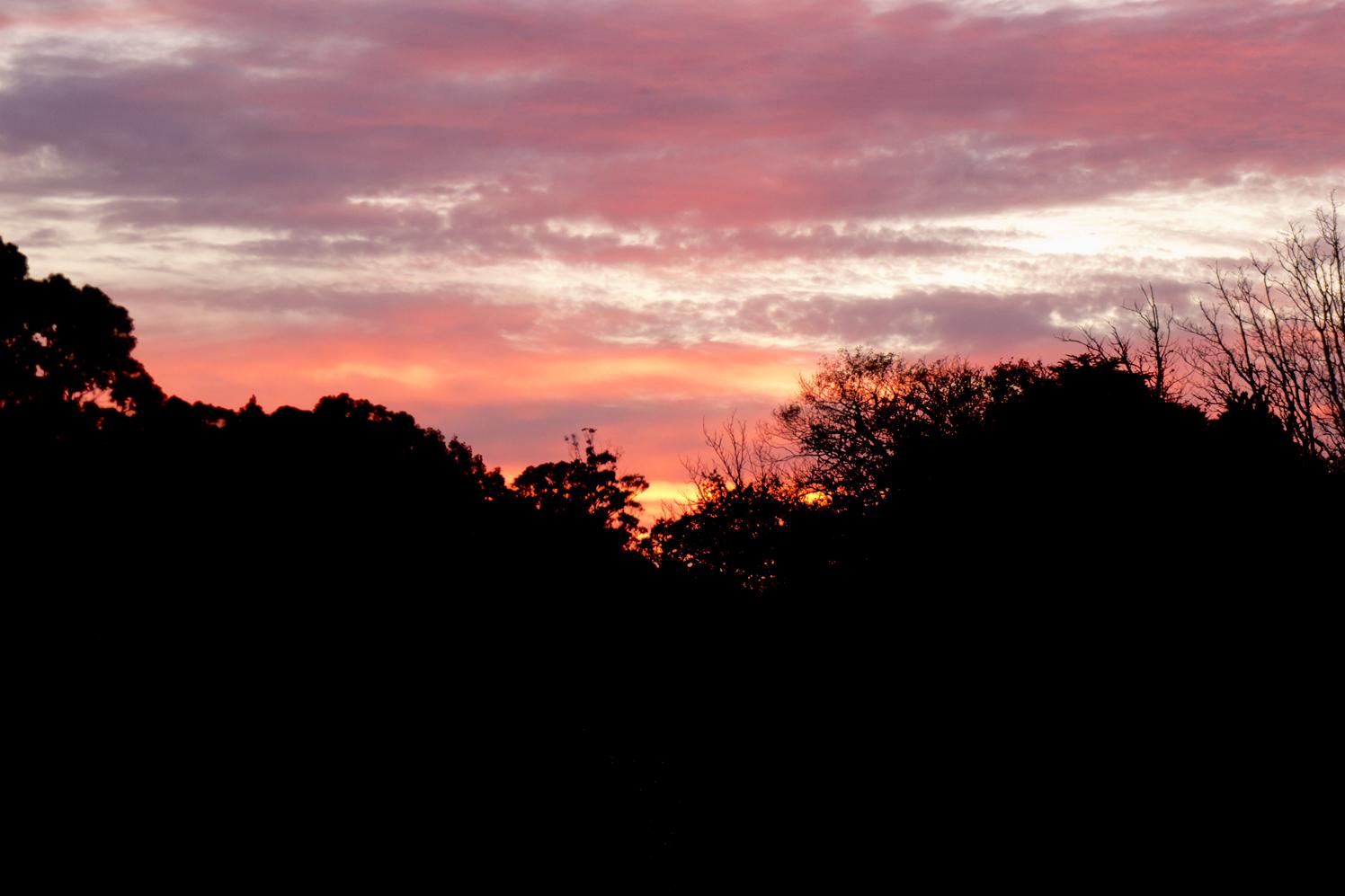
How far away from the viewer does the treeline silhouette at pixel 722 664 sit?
13.4 metres

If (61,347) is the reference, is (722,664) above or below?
below

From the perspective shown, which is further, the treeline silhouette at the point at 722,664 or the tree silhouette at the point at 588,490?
the tree silhouette at the point at 588,490

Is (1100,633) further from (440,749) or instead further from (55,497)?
(55,497)

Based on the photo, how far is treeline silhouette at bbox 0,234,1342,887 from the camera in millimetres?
13445

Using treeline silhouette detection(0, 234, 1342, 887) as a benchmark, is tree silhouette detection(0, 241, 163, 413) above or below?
above

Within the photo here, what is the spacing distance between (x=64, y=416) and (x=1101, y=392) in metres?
35.6

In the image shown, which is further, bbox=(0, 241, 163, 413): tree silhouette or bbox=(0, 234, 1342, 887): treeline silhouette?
bbox=(0, 241, 163, 413): tree silhouette

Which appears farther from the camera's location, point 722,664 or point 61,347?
point 61,347

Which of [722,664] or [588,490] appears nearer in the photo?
[722,664]

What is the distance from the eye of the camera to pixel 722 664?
93.2ft

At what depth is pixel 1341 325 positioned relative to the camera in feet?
115

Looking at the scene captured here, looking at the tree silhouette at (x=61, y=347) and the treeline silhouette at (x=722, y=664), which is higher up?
the tree silhouette at (x=61, y=347)

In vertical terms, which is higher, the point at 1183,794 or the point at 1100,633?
the point at 1100,633

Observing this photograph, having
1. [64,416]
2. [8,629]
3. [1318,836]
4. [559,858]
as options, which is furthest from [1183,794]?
[64,416]
